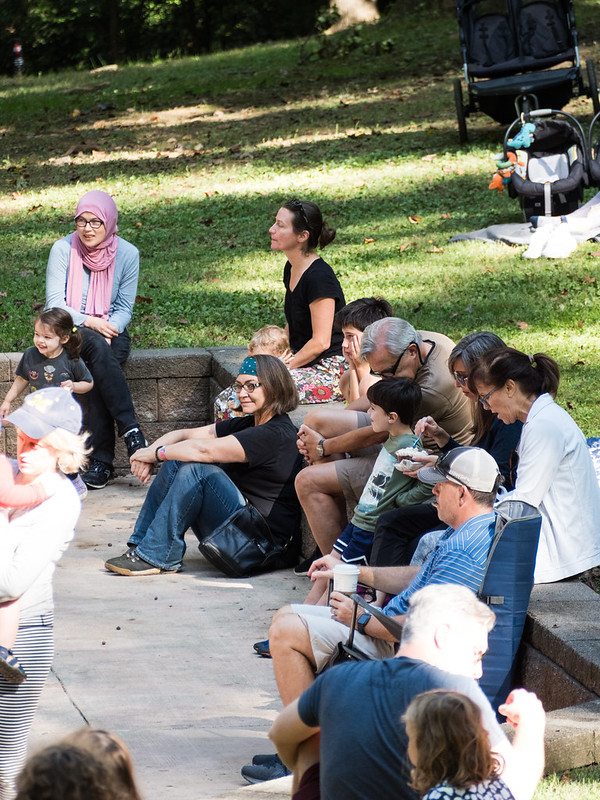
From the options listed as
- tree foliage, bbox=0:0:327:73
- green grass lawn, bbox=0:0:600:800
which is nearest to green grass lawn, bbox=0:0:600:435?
green grass lawn, bbox=0:0:600:800

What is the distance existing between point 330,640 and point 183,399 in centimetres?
436

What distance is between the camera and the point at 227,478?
6293 millimetres

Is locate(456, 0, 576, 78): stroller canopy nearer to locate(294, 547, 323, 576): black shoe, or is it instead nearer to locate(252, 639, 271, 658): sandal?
locate(294, 547, 323, 576): black shoe

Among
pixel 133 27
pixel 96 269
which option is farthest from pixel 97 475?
pixel 133 27

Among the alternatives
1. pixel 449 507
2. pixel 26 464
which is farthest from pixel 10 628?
pixel 449 507

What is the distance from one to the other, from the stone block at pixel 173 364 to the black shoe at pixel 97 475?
0.68m

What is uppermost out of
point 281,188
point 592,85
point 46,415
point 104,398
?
point 592,85

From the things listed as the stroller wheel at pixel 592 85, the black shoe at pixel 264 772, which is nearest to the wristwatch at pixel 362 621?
the black shoe at pixel 264 772

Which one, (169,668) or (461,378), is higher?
(461,378)

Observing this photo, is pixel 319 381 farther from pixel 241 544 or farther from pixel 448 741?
pixel 448 741

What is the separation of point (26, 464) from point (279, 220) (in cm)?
386

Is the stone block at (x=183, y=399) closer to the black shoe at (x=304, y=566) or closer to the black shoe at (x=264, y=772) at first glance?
the black shoe at (x=304, y=566)

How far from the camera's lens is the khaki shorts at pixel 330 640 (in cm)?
412

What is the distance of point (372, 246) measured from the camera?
1139 centimetres
